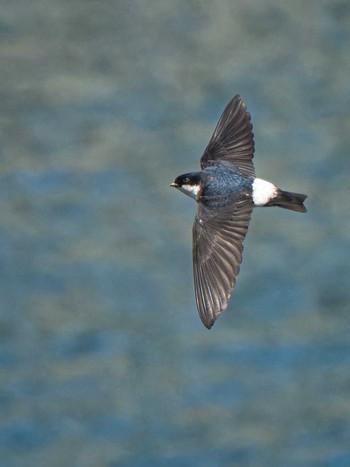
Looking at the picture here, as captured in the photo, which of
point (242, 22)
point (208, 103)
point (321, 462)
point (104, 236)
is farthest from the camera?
point (242, 22)

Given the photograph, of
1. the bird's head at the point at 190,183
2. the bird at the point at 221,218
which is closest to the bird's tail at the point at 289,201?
the bird at the point at 221,218

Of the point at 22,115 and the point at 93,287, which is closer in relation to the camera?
the point at 93,287

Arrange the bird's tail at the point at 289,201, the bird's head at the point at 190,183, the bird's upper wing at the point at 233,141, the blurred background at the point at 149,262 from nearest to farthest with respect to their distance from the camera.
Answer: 1. the bird's tail at the point at 289,201
2. the bird's head at the point at 190,183
3. the bird's upper wing at the point at 233,141
4. the blurred background at the point at 149,262

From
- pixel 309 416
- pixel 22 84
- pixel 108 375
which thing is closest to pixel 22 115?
pixel 22 84

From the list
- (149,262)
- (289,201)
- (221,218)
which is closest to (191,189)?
(221,218)

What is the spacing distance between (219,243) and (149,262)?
13.2ft

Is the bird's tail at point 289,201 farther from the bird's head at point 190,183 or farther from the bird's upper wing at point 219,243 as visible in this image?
the bird's head at point 190,183

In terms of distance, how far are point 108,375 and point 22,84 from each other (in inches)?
79.0

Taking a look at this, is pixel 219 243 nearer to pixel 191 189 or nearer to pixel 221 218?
pixel 221 218

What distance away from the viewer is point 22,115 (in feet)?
29.3

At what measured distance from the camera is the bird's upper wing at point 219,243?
397cm

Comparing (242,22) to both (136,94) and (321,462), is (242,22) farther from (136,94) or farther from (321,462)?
(321,462)

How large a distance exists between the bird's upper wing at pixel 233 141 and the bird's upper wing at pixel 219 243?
1.02 ft

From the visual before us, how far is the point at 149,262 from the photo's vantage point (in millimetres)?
8078
